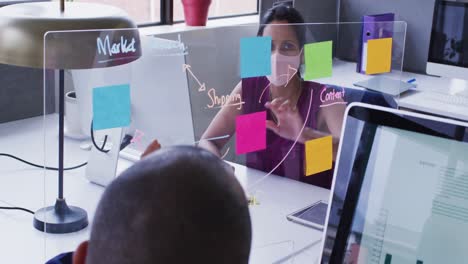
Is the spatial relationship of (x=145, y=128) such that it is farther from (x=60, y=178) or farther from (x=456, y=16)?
(x=456, y=16)

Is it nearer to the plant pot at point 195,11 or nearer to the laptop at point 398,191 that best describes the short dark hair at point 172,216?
the laptop at point 398,191

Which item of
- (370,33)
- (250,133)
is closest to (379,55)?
(370,33)

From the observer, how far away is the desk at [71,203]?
1340 mm

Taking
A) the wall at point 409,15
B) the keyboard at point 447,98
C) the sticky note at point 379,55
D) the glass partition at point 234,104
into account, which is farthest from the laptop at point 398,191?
the wall at point 409,15

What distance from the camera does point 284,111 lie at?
1.50 meters

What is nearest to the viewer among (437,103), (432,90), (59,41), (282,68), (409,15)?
(59,41)

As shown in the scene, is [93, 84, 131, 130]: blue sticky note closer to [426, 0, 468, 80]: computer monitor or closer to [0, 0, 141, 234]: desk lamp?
[0, 0, 141, 234]: desk lamp

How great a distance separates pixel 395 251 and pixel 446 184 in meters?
0.12

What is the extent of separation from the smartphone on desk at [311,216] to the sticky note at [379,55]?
39 cm

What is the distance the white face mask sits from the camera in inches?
54.8

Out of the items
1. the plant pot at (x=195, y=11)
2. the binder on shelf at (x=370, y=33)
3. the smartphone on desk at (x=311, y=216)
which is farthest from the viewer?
the plant pot at (x=195, y=11)

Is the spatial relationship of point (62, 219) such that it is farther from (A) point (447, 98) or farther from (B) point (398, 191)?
(A) point (447, 98)

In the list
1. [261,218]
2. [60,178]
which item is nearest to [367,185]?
[261,218]

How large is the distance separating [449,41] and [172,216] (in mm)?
3050
